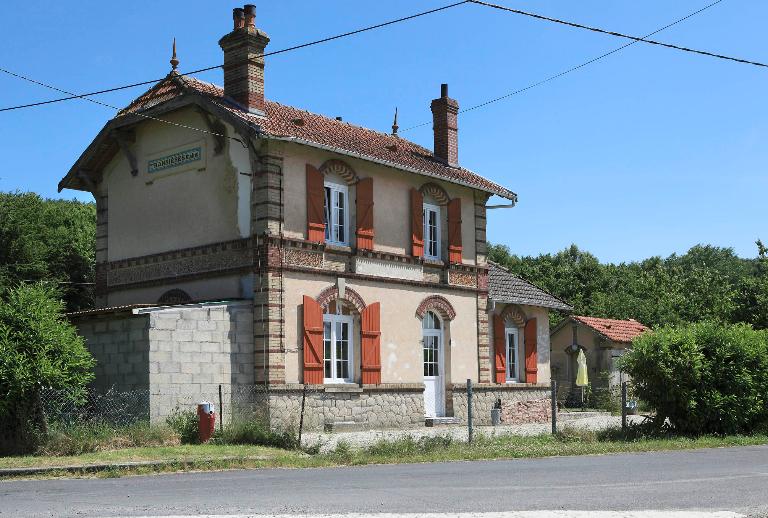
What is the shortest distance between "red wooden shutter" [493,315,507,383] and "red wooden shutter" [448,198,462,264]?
2548 millimetres

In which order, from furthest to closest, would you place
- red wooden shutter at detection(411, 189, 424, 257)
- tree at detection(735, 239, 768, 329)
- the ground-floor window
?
tree at detection(735, 239, 768, 329) < the ground-floor window < red wooden shutter at detection(411, 189, 424, 257)

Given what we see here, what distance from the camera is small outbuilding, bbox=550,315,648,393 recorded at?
3462 centimetres

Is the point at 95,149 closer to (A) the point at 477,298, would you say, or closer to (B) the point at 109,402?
(B) the point at 109,402

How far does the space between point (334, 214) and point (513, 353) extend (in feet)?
27.5

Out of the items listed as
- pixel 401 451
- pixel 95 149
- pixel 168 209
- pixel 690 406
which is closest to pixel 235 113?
pixel 168 209

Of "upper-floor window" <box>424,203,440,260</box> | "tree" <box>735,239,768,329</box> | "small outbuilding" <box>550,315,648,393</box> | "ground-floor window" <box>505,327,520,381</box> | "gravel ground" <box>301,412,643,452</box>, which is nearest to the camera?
"gravel ground" <box>301,412,643,452</box>

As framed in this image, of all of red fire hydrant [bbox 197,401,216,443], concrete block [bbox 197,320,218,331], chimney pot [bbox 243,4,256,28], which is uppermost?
chimney pot [bbox 243,4,256,28]

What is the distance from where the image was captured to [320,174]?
21.4m

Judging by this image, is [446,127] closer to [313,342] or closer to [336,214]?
[336,214]

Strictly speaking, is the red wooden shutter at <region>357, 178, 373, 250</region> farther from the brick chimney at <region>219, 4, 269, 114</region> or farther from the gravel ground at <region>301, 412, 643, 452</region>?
the gravel ground at <region>301, 412, 643, 452</region>

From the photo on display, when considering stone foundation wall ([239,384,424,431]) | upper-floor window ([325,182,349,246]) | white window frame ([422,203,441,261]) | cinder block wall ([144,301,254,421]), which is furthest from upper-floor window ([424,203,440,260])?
cinder block wall ([144,301,254,421])

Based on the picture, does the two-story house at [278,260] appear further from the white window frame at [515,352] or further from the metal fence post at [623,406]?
the metal fence post at [623,406]

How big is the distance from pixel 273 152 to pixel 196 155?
2.35 m

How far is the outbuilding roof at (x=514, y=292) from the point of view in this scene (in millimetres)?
26922
